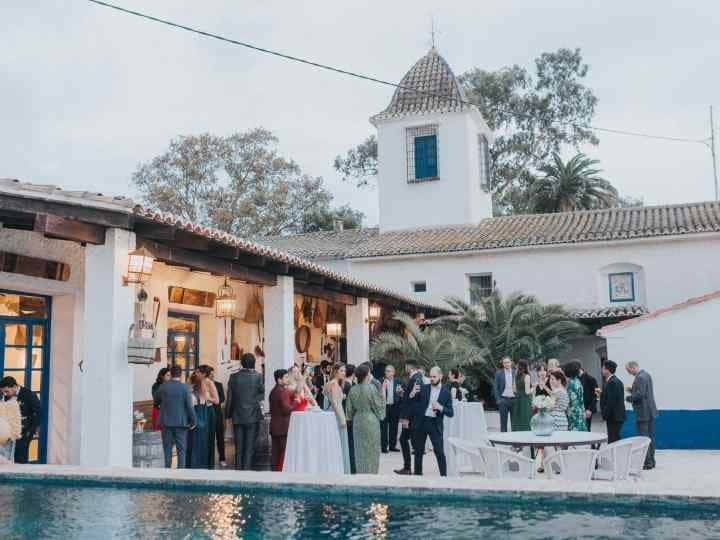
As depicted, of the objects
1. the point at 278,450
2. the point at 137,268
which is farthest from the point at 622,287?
the point at 137,268

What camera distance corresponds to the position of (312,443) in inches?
397

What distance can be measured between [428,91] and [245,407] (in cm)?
1937

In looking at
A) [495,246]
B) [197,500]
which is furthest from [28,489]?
[495,246]

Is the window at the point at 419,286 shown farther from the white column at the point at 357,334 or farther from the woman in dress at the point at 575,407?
the woman in dress at the point at 575,407

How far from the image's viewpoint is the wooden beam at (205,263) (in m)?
9.84

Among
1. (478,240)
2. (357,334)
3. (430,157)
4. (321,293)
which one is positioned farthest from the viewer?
(430,157)

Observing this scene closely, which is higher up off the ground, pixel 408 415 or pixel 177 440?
pixel 408 415

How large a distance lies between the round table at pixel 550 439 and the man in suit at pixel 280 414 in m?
2.65

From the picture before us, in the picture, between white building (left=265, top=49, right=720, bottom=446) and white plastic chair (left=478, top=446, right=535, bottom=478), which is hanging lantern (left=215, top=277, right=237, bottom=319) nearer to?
white plastic chair (left=478, top=446, right=535, bottom=478)

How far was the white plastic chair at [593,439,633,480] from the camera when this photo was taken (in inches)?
352

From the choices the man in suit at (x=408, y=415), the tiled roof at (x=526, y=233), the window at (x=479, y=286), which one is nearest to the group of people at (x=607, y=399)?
the man in suit at (x=408, y=415)

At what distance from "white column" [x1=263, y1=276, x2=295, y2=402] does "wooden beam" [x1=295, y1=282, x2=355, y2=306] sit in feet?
4.56

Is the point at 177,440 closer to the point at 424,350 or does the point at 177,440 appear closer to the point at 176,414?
the point at 176,414

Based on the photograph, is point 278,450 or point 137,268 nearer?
point 137,268
